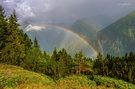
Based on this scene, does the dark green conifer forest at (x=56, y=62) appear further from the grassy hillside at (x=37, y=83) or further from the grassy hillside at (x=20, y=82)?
the grassy hillside at (x=20, y=82)

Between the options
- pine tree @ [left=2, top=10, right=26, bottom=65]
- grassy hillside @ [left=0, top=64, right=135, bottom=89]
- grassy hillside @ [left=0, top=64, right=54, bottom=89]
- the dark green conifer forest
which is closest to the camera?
grassy hillside @ [left=0, top=64, right=54, bottom=89]

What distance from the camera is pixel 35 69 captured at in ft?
125

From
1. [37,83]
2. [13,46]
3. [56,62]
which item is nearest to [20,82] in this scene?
[37,83]

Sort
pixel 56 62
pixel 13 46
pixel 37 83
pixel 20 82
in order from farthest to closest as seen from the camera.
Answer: pixel 13 46, pixel 56 62, pixel 20 82, pixel 37 83

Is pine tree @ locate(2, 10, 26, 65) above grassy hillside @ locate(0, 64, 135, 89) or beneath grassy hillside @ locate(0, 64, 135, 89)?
above

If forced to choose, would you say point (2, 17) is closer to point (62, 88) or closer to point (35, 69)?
point (35, 69)

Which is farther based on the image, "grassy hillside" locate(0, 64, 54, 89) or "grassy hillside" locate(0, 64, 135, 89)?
"grassy hillside" locate(0, 64, 135, 89)

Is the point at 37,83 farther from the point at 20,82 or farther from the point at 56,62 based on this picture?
the point at 56,62

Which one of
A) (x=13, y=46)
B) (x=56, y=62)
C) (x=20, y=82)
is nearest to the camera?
(x=20, y=82)

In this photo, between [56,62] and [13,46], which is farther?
[13,46]

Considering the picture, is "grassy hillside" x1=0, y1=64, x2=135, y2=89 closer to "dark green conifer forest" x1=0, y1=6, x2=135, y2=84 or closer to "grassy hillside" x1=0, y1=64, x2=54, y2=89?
"grassy hillside" x1=0, y1=64, x2=54, y2=89

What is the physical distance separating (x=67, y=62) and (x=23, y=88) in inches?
1279

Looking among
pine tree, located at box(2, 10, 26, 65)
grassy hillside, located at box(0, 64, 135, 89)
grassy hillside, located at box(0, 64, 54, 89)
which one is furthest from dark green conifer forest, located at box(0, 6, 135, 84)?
grassy hillside, located at box(0, 64, 54, 89)

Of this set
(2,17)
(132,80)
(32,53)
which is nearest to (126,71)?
(132,80)
